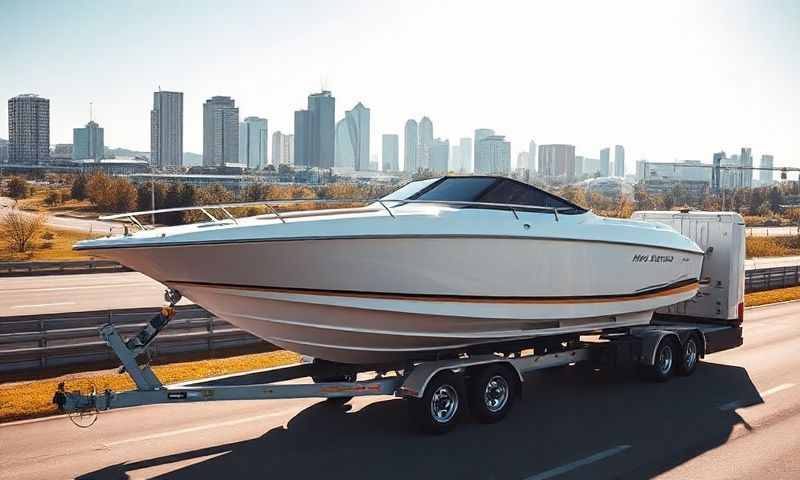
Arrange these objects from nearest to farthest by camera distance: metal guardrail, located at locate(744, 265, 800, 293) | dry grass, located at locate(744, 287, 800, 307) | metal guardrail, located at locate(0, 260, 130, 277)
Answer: dry grass, located at locate(744, 287, 800, 307) → metal guardrail, located at locate(744, 265, 800, 293) → metal guardrail, located at locate(0, 260, 130, 277)

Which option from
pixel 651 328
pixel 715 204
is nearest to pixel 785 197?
pixel 715 204

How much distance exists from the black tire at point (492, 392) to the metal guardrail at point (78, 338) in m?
6.06

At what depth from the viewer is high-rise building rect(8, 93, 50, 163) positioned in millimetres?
185875

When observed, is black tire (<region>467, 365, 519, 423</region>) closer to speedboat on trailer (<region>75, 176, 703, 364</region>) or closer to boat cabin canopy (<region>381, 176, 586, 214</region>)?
speedboat on trailer (<region>75, 176, 703, 364</region>)

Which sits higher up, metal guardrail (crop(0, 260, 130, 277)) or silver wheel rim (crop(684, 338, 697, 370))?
silver wheel rim (crop(684, 338, 697, 370))

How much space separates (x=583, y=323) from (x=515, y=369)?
1.71 meters

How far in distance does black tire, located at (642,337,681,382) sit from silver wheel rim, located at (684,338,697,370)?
0.29m

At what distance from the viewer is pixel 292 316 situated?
325 inches

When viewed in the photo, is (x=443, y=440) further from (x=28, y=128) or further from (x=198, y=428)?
(x=28, y=128)

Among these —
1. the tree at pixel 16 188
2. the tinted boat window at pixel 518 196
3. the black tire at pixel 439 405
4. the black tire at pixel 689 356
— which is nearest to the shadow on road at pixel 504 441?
the black tire at pixel 439 405

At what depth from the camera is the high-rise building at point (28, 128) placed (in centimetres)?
18588

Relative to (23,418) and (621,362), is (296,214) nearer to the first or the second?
(23,418)

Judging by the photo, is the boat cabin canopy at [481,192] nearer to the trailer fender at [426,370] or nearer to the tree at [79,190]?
the trailer fender at [426,370]

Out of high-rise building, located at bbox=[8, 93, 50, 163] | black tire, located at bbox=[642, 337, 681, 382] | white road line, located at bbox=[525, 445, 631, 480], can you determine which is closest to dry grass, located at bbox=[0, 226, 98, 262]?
black tire, located at bbox=[642, 337, 681, 382]
